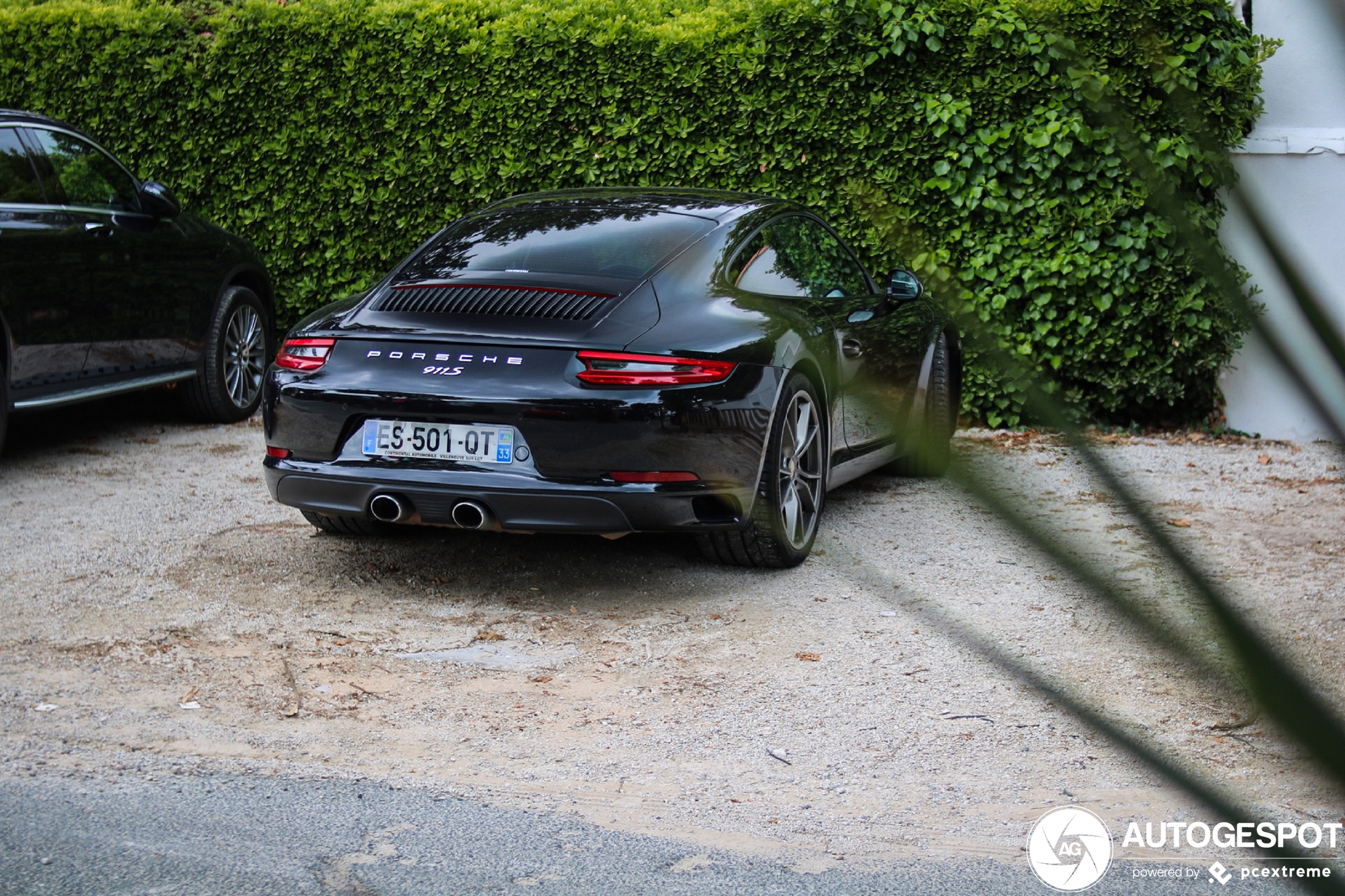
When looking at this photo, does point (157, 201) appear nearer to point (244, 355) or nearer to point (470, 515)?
point (244, 355)

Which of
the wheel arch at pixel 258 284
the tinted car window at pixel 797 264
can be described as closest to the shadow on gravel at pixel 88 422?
the wheel arch at pixel 258 284

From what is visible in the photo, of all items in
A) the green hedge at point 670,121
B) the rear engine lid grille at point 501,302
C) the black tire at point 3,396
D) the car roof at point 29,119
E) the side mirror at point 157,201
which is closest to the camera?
the rear engine lid grille at point 501,302

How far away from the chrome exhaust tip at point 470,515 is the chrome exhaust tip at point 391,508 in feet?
0.59

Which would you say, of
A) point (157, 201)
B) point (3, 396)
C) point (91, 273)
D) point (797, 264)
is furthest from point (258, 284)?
point (797, 264)

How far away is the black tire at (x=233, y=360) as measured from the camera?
8.12 m

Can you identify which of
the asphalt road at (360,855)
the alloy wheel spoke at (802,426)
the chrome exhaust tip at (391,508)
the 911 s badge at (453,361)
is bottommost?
the asphalt road at (360,855)

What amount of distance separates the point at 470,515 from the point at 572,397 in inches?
20.9

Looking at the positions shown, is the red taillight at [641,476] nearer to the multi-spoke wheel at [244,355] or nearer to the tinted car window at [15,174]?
the tinted car window at [15,174]

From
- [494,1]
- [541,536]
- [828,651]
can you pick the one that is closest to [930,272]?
[828,651]

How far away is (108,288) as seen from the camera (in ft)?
23.5

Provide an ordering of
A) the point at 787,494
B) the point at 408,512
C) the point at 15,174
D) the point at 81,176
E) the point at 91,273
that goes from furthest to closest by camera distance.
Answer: the point at 81,176 < the point at 91,273 < the point at 15,174 < the point at 787,494 < the point at 408,512

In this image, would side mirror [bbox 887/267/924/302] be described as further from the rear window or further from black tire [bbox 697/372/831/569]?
the rear window

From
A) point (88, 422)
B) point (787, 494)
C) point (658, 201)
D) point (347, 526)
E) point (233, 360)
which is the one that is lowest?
point (88, 422)

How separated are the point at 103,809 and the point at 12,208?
14.6 ft
